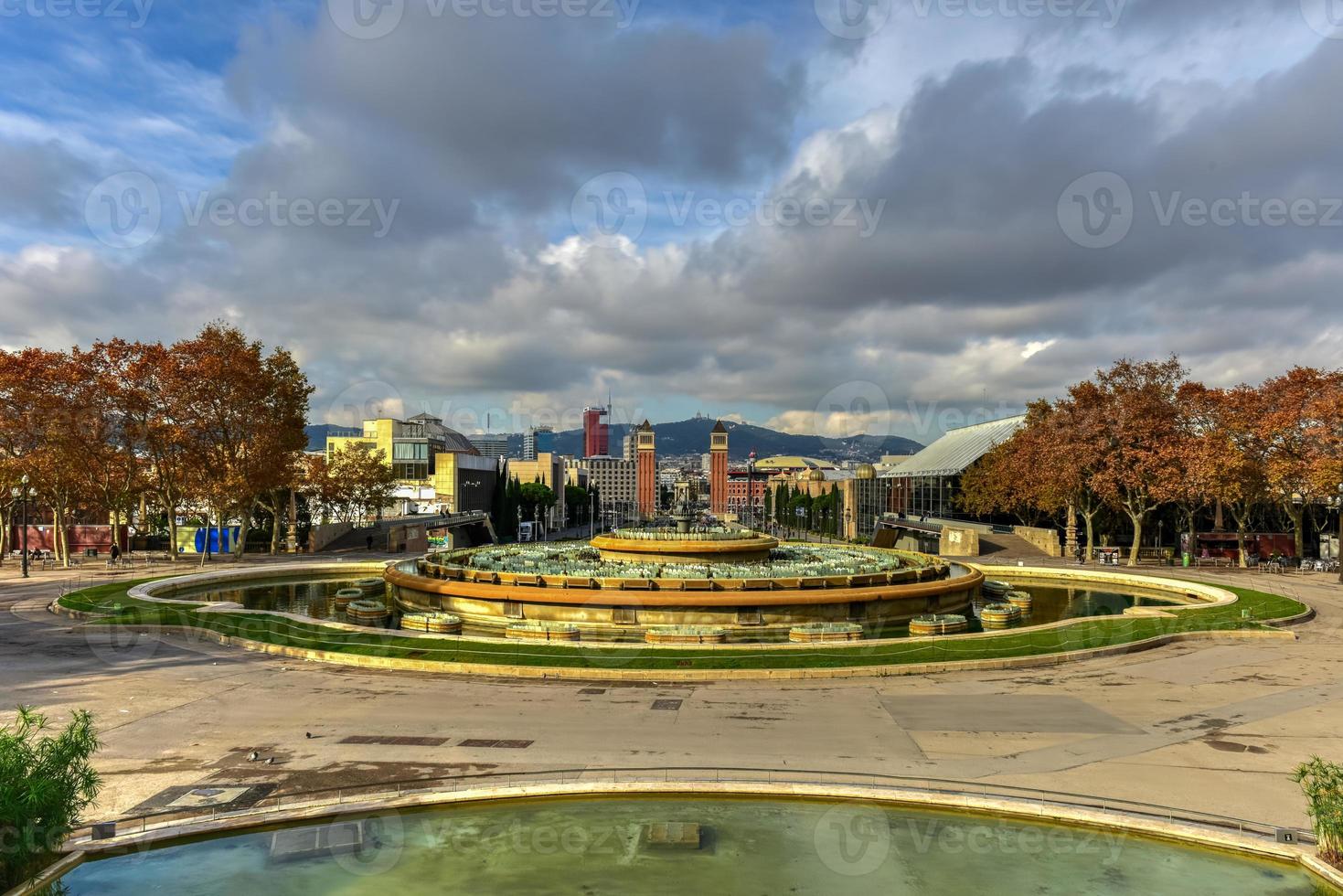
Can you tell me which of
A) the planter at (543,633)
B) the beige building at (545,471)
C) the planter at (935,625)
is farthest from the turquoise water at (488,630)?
the beige building at (545,471)

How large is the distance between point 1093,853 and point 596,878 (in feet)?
22.0

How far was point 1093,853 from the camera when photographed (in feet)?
36.4

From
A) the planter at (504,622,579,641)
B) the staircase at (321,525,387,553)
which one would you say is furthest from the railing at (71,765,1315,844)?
the staircase at (321,525,387,553)

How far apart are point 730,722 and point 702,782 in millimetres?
3808

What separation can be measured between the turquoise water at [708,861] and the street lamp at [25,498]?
42381 millimetres

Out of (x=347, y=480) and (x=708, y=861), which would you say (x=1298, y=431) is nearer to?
(x=708, y=861)

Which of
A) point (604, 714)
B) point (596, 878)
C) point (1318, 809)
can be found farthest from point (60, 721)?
point (1318, 809)

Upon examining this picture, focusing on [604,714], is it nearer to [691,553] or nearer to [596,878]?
[596,878]

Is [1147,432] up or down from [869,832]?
up

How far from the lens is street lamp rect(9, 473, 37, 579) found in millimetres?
43531

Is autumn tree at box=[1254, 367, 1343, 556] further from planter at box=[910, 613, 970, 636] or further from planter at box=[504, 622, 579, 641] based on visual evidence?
planter at box=[504, 622, 579, 641]

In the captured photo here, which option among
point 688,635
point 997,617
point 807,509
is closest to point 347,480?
point 688,635

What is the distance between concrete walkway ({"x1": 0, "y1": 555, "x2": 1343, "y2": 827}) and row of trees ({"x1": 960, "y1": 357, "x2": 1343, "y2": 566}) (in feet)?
84.4

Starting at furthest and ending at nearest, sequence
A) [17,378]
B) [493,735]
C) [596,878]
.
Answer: [17,378], [493,735], [596,878]
